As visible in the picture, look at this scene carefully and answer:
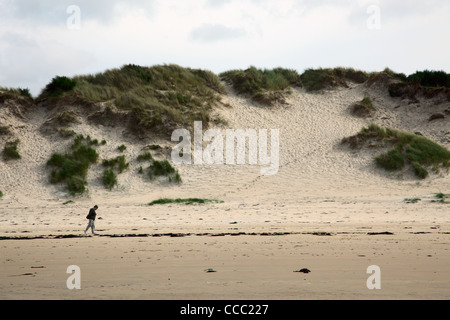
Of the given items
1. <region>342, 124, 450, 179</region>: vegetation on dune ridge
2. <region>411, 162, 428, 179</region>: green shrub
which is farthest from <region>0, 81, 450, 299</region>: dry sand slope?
<region>342, 124, 450, 179</region>: vegetation on dune ridge

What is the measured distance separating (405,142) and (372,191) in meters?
5.76

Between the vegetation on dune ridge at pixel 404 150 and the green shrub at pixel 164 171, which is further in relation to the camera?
the vegetation on dune ridge at pixel 404 150

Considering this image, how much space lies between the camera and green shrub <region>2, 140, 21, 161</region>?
24203 millimetres

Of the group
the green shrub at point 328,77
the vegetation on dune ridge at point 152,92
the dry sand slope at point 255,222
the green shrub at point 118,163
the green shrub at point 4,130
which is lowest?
the dry sand slope at point 255,222

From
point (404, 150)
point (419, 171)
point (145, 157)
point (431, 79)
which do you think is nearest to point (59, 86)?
point (145, 157)

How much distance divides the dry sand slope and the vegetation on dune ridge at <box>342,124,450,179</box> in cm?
76

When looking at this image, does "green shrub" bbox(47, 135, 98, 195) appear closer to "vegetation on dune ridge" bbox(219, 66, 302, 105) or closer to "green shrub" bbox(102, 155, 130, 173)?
"green shrub" bbox(102, 155, 130, 173)

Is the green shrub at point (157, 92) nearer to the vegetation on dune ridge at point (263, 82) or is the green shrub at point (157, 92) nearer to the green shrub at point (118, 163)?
the vegetation on dune ridge at point (263, 82)

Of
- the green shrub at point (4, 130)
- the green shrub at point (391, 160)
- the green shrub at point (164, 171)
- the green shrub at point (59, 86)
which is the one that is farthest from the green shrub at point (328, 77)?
the green shrub at point (4, 130)

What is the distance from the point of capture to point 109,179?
2275 centimetres

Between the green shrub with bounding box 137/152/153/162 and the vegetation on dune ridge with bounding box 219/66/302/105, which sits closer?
the green shrub with bounding box 137/152/153/162

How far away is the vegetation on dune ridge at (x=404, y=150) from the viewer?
24156mm

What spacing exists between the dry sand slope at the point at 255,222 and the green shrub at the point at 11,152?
0.37 m

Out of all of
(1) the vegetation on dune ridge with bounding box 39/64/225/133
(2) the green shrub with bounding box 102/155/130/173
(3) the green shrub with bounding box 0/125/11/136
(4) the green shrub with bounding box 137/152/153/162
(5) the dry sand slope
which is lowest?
(5) the dry sand slope
